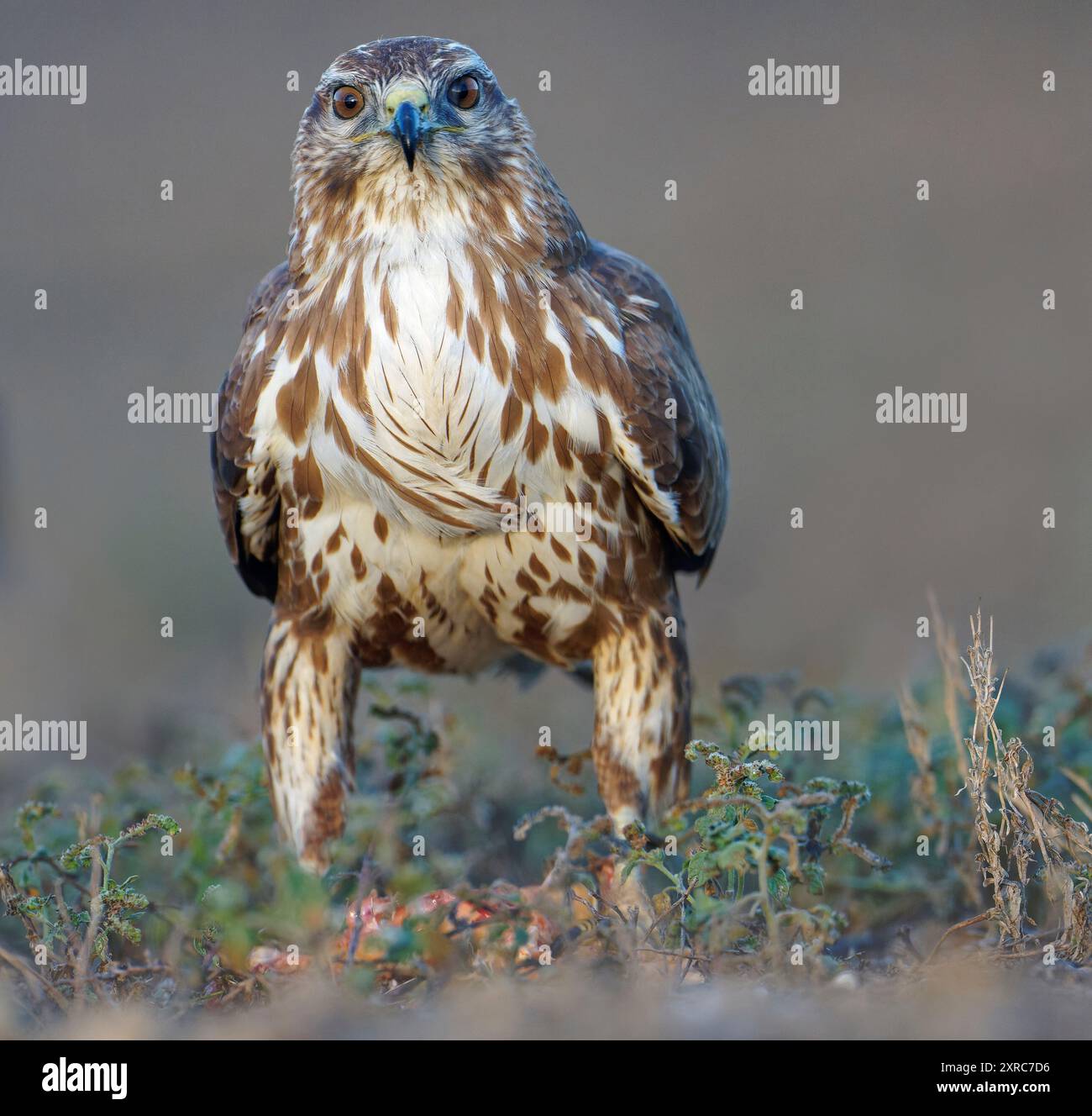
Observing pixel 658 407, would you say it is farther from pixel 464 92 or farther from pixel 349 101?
pixel 349 101

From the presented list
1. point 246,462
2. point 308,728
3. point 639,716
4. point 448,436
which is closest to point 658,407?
point 448,436

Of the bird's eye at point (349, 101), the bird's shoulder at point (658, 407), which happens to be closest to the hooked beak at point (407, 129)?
the bird's eye at point (349, 101)

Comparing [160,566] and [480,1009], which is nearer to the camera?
[480,1009]

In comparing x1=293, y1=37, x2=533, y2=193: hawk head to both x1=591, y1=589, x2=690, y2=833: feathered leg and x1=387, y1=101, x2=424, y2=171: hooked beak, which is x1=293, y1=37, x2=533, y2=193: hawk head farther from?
x1=591, y1=589, x2=690, y2=833: feathered leg

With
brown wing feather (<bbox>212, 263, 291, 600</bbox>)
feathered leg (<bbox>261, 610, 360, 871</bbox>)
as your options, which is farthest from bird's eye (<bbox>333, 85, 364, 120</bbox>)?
feathered leg (<bbox>261, 610, 360, 871</bbox>)

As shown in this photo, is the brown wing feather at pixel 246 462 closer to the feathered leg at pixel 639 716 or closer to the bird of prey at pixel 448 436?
the bird of prey at pixel 448 436

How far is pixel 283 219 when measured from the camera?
35.5ft

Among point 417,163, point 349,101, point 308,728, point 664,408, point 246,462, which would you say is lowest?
point 308,728

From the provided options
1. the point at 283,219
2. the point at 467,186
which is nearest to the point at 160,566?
the point at 283,219

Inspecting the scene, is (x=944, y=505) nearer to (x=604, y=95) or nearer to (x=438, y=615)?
(x=604, y=95)

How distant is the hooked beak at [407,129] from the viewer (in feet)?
14.2

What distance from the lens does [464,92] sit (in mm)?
4602

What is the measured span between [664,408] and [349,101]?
1276 millimetres

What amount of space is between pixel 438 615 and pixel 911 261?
6.92 meters
